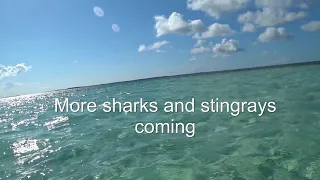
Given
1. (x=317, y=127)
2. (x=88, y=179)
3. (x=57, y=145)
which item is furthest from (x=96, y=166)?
(x=317, y=127)

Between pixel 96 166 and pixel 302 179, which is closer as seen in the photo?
pixel 302 179

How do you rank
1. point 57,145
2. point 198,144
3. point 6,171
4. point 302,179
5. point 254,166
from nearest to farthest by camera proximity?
point 302,179 < point 254,166 < point 6,171 < point 198,144 < point 57,145

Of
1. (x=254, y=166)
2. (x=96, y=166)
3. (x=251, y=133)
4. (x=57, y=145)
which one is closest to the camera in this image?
(x=254, y=166)

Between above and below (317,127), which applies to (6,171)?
below

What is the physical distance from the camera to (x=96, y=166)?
671 centimetres

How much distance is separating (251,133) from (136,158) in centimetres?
390

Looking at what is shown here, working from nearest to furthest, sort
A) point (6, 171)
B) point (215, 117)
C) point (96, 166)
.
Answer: point (96, 166), point (6, 171), point (215, 117)

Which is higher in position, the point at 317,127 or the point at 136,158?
the point at 317,127

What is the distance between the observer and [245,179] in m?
5.15

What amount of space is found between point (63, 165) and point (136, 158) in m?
2.09

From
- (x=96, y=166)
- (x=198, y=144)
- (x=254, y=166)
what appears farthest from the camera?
(x=198, y=144)

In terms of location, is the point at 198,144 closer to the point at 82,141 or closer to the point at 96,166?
the point at 96,166

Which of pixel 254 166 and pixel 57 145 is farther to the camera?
pixel 57 145

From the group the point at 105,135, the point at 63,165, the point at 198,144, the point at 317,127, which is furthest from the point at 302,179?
the point at 105,135
